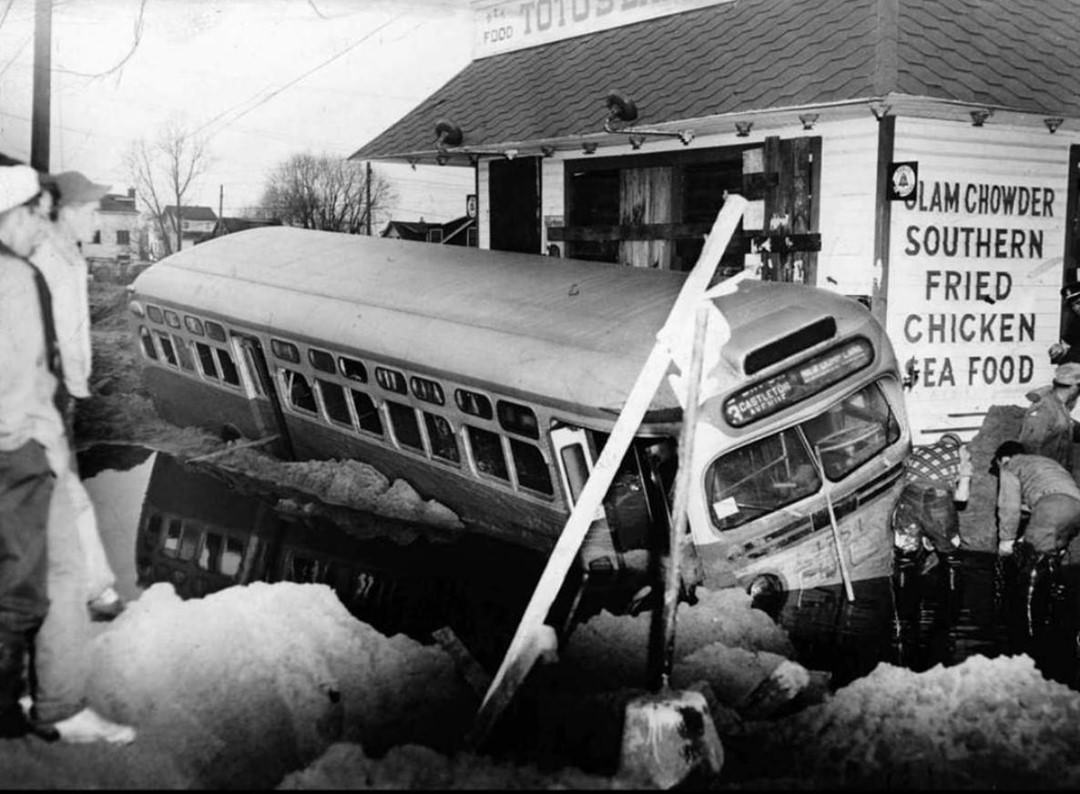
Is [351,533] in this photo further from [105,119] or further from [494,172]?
[494,172]

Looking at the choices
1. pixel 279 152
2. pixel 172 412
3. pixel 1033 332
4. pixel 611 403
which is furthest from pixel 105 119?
pixel 1033 332

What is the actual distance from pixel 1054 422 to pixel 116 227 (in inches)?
300

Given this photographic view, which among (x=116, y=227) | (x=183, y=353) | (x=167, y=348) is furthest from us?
(x=167, y=348)

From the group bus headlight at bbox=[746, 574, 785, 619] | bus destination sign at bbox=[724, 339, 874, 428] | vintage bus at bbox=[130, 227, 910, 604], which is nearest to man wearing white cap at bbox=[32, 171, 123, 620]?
vintage bus at bbox=[130, 227, 910, 604]

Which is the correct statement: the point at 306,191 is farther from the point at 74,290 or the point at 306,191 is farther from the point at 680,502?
the point at 680,502

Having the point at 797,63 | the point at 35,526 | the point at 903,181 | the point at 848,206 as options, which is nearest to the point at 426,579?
the point at 35,526

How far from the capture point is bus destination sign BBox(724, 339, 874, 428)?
695 centimetres

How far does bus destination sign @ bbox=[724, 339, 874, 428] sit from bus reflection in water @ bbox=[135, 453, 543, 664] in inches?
80.9

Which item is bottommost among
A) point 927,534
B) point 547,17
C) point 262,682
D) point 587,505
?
point 927,534

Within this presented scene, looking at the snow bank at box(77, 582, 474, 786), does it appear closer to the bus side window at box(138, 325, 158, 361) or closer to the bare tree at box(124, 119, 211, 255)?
the bare tree at box(124, 119, 211, 255)

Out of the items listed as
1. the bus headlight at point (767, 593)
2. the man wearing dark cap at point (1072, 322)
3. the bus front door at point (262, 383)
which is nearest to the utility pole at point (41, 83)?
the bus headlight at point (767, 593)

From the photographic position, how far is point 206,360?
437 inches

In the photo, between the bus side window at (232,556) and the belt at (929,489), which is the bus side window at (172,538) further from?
the belt at (929,489)

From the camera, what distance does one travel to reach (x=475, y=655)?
21.2 ft
